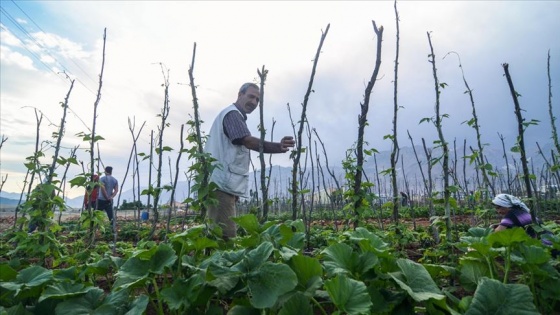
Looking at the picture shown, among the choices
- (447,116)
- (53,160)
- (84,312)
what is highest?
(447,116)

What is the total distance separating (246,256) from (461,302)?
0.81 m

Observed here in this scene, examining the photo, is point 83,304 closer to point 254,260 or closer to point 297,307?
point 254,260

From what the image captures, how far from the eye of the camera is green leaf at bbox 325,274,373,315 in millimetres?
1140

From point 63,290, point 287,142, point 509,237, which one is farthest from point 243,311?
point 287,142

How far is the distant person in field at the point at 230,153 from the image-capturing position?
281 cm

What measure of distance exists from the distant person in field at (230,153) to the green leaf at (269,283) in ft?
4.85

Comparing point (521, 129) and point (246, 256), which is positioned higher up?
point (521, 129)

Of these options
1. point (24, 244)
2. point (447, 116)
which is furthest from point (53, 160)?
point (447, 116)

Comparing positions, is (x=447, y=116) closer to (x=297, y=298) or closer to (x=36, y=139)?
(x=297, y=298)

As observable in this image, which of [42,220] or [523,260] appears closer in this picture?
[523,260]

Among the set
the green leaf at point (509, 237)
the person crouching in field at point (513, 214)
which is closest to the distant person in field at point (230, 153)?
the green leaf at point (509, 237)

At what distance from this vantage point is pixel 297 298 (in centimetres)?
123

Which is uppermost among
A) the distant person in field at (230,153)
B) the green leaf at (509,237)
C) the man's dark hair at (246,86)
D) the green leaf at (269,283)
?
Answer: the man's dark hair at (246,86)

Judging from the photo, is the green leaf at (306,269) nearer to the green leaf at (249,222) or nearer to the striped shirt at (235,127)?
the green leaf at (249,222)
